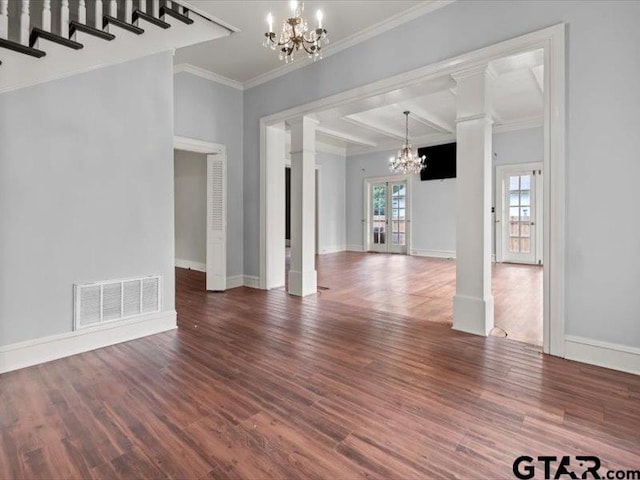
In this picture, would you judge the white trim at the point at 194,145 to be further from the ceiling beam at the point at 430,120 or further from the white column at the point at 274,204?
the ceiling beam at the point at 430,120

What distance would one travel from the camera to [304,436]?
183 cm

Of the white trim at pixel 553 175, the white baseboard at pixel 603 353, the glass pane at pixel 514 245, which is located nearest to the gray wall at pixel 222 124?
the white trim at pixel 553 175

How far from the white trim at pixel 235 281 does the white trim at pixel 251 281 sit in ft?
0.23

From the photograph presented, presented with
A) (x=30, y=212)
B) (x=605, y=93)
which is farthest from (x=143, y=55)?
(x=605, y=93)

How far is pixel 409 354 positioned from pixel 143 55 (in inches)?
146

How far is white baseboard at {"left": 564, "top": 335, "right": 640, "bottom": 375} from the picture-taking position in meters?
2.56

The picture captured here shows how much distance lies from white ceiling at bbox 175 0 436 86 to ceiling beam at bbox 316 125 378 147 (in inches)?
138

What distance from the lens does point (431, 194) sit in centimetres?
970

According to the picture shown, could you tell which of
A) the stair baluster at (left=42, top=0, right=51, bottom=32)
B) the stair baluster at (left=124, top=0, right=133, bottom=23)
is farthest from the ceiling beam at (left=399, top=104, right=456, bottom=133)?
the stair baluster at (left=42, top=0, right=51, bottom=32)

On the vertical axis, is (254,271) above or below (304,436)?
above

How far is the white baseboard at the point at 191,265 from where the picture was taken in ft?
24.5

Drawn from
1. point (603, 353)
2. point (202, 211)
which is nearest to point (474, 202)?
point (603, 353)

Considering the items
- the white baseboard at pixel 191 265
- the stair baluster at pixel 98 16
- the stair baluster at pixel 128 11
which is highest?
the stair baluster at pixel 128 11

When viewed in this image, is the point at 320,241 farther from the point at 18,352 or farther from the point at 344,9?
the point at 18,352
